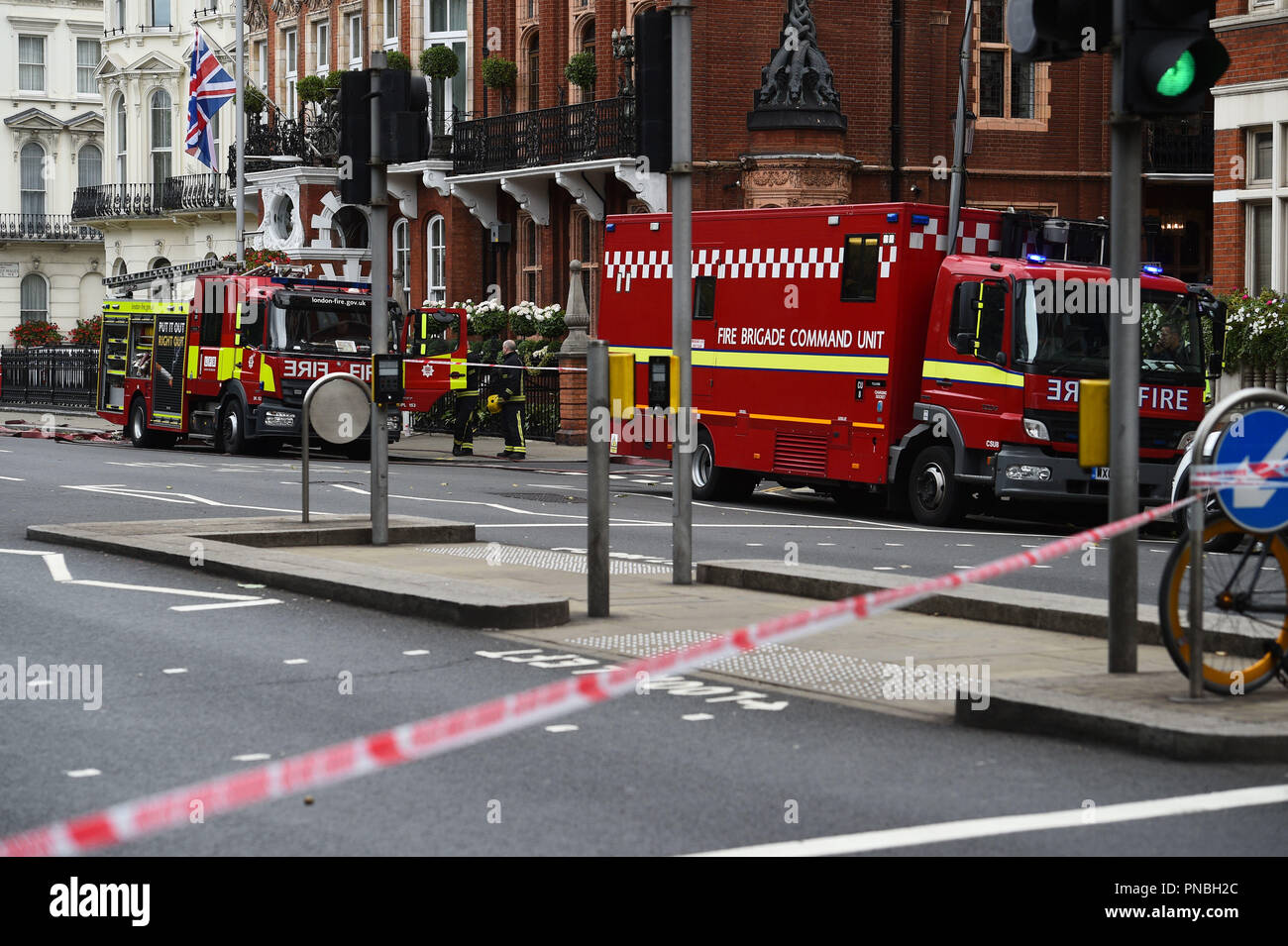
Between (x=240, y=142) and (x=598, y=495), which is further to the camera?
(x=240, y=142)

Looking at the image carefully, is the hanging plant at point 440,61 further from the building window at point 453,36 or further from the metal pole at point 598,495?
the metal pole at point 598,495

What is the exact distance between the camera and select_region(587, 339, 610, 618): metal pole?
1124cm

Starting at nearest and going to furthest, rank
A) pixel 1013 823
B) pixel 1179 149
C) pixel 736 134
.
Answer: pixel 1013 823 → pixel 736 134 → pixel 1179 149

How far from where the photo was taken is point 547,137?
37938 mm

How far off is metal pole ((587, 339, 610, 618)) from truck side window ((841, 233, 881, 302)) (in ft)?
31.3

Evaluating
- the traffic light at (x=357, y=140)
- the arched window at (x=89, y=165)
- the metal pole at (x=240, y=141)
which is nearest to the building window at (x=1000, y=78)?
the metal pole at (x=240, y=141)

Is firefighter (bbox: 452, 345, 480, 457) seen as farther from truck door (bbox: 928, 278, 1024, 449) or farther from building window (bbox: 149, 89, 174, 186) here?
building window (bbox: 149, 89, 174, 186)

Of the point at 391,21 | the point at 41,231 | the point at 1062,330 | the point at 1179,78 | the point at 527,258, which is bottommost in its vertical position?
the point at 1062,330

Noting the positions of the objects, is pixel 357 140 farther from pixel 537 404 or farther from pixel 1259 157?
pixel 537 404

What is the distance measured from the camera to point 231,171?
4862 cm

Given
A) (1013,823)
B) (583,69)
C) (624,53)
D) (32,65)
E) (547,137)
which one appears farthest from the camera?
(32,65)

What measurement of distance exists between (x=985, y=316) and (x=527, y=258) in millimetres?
22363

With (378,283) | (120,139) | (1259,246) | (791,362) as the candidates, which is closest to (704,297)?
(791,362)

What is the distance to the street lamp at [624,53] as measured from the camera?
35.0 m
